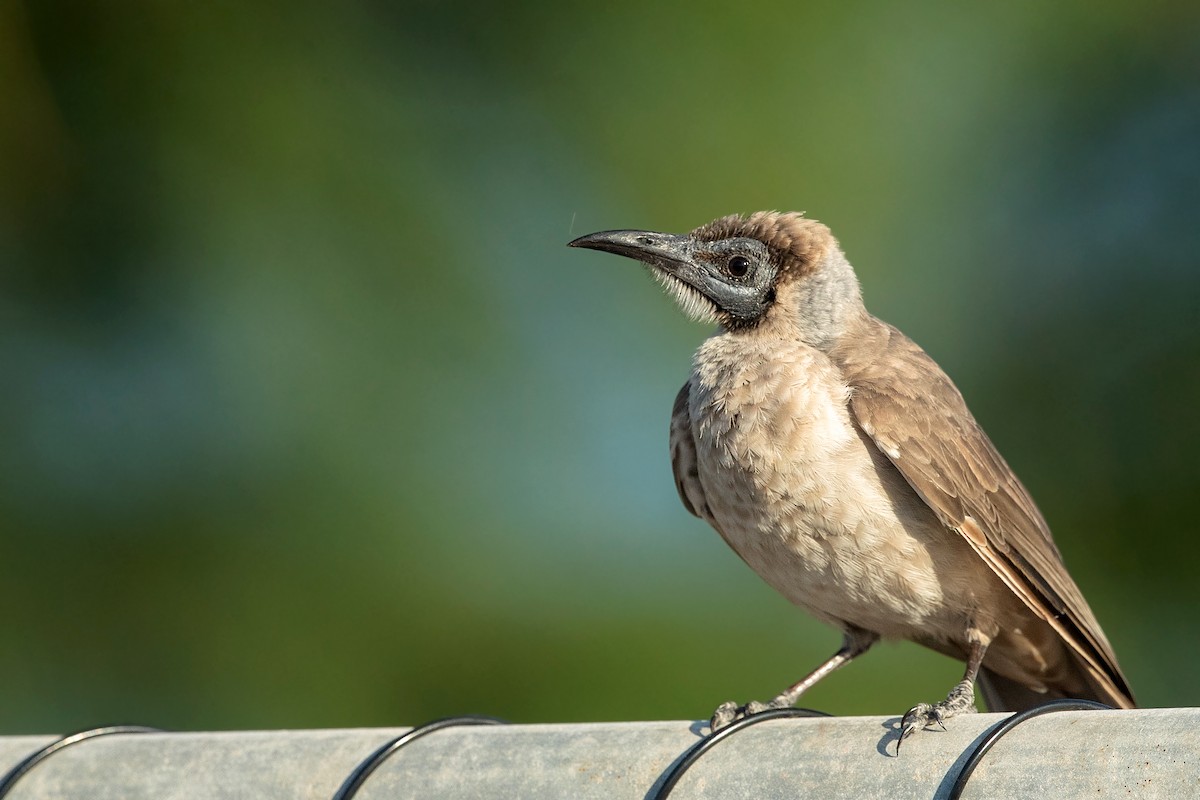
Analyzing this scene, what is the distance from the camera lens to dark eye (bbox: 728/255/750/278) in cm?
447

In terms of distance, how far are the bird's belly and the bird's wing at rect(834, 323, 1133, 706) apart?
0.07 meters

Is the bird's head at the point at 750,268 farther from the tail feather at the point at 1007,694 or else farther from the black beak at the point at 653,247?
the tail feather at the point at 1007,694

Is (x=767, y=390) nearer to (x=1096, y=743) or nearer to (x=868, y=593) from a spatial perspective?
(x=868, y=593)

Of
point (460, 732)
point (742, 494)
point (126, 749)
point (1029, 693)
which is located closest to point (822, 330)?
point (742, 494)

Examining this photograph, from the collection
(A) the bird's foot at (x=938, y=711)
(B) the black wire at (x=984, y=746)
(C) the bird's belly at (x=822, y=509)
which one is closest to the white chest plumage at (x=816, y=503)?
(C) the bird's belly at (x=822, y=509)

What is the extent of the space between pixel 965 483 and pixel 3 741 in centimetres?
261

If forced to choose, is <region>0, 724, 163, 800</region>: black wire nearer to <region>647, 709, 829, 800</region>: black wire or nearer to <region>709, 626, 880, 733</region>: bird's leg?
<region>647, 709, 829, 800</region>: black wire

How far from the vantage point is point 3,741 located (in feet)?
9.26

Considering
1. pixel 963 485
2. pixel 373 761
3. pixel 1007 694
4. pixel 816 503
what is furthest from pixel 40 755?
pixel 1007 694

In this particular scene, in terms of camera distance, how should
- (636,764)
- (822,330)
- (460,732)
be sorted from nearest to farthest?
(636,764)
(460,732)
(822,330)

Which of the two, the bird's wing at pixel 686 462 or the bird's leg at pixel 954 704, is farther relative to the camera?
the bird's wing at pixel 686 462

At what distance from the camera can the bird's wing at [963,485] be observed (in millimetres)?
3740

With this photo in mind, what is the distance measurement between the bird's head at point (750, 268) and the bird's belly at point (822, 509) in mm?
471

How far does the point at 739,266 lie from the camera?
14.7 ft
